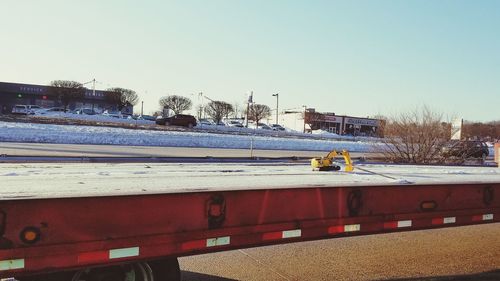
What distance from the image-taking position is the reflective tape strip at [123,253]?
125 inches

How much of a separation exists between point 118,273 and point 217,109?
89.6 metres

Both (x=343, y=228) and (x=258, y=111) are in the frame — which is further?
(x=258, y=111)

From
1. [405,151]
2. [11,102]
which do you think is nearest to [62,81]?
[11,102]

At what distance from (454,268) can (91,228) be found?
495 centimetres

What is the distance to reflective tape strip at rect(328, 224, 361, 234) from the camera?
4074 millimetres

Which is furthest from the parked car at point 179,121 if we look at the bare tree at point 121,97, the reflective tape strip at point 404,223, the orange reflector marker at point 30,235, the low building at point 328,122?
the orange reflector marker at point 30,235

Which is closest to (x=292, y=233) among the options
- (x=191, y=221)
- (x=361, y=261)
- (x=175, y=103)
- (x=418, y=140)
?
(x=191, y=221)

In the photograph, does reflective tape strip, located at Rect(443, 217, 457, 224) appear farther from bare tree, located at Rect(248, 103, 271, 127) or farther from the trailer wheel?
bare tree, located at Rect(248, 103, 271, 127)

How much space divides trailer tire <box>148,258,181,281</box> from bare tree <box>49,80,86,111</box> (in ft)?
280

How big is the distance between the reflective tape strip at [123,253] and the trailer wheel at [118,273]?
0.43 meters

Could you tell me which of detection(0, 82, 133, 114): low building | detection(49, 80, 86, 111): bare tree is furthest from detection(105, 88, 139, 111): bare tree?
detection(49, 80, 86, 111): bare tree

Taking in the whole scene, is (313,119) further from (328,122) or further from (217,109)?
(217,109)

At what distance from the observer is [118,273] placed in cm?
366

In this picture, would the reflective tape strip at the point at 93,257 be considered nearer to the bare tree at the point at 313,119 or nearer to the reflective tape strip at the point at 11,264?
the reflective tape strip at the point at 11,264
